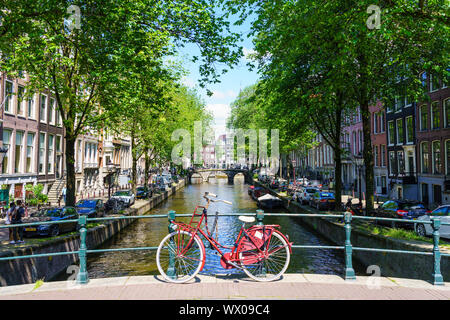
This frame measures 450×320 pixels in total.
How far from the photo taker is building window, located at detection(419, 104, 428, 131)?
102ft

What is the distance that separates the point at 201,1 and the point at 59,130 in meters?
27.9

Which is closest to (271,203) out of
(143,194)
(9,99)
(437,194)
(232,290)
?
(143,194)

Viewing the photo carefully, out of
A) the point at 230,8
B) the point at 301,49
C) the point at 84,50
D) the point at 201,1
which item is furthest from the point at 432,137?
the point at 84,50

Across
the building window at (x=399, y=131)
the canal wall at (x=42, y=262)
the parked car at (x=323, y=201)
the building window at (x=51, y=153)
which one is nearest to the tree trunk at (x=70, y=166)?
the canal wall at (x=42, y=262)

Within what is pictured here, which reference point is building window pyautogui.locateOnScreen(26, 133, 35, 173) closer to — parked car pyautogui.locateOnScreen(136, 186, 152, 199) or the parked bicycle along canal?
parked car pyautogui.locateOnScreen(136, 186, 152, 199)

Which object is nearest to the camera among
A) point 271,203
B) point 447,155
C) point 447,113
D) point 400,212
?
point 400,212

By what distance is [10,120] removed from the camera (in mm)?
26359

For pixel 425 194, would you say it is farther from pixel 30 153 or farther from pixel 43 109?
pixel 43 109

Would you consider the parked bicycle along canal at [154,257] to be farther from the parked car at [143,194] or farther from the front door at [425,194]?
the front door at [425,194]

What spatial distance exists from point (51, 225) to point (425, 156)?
30121 mm

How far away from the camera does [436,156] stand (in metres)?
29.9

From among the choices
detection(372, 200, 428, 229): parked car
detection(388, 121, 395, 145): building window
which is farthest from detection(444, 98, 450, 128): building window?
detection(372, 200, 428, 229): parked car

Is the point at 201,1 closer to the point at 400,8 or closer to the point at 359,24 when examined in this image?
the point at 359,24

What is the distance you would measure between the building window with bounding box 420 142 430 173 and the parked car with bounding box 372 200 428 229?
452 inches
